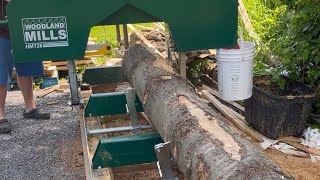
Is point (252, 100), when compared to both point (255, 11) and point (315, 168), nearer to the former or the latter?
point (315, 168)

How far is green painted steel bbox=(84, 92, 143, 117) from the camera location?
14.3 feet

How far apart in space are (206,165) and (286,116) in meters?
2.32

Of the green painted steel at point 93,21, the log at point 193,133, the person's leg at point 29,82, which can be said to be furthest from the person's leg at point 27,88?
the green painted steel at point 93,21

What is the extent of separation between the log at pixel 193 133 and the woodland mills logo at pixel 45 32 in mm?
768

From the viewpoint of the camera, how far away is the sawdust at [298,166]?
3832 millimetres

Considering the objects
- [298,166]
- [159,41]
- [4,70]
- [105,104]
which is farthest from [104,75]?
[298,166]

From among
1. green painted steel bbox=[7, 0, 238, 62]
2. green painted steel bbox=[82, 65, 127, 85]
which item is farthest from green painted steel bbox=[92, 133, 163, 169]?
green painted steel bbox=[82, 65, 127, 85]

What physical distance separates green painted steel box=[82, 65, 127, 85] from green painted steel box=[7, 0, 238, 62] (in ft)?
5.79

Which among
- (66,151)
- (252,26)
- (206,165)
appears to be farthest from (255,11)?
(206,165)

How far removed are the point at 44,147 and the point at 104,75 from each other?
105 cm

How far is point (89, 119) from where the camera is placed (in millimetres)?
4520

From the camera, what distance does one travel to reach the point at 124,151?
309 centimetres

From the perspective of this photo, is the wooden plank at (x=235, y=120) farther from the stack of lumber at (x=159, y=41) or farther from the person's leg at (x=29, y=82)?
the person's leg at (x=29, y=82)

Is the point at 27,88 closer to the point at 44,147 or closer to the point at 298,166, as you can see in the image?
the point at 44,147
